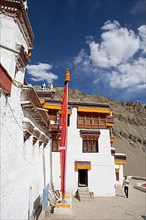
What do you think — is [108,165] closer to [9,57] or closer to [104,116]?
[104,116]

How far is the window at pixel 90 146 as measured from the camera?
15.7 m

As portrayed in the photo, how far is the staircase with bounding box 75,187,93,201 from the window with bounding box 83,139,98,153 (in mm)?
2887

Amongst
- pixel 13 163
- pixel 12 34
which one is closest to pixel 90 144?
pixel 13 163

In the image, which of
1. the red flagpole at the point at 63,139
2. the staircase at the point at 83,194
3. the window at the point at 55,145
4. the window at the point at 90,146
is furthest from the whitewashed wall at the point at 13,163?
the window at the point at 90,146

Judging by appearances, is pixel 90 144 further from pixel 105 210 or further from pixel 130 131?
pixel 130 131

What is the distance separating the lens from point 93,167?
50.2ft

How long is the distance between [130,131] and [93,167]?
5096 cm

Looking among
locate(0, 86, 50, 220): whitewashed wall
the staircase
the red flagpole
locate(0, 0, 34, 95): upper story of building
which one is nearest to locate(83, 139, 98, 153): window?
the staircase

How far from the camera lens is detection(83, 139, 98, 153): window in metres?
15.7

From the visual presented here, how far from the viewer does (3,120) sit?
4.85 meters

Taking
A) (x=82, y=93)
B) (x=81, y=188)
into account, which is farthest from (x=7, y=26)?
(x=82, y=93)

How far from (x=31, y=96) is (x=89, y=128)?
32.7 feet

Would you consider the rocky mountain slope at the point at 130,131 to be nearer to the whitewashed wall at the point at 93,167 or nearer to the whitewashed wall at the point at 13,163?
the whitewashed wall at the point at 93,167

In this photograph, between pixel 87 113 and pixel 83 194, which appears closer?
pixel 83 194
